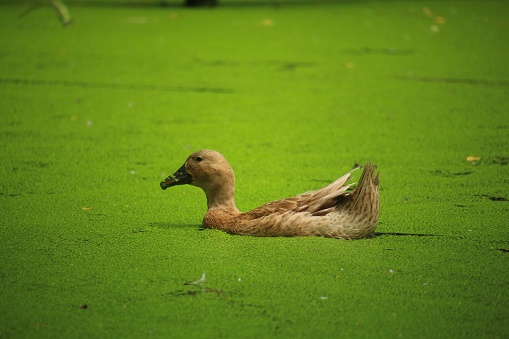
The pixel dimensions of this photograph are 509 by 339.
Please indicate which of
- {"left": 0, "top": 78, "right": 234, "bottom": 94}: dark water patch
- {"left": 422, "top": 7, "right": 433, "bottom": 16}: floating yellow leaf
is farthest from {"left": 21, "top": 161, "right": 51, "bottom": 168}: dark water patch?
{"left": 422, "top": 7, "right": 433, "bottom": 16}: floating yellow leaf

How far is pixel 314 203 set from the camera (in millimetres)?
2924

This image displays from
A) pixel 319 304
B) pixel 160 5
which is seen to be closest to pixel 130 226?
pixel 319 304

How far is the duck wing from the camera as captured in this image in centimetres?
291

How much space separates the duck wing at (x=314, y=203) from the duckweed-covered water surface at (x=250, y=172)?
0.12 m

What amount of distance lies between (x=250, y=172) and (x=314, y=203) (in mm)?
1080

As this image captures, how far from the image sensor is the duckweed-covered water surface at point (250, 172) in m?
2.39

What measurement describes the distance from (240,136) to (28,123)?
130cm

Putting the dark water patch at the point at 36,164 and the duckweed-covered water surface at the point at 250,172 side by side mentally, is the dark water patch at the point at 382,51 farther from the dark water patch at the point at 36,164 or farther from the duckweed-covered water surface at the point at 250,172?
the dark water patch at the point at 36,164

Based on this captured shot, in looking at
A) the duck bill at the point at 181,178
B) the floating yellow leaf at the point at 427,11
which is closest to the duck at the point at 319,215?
the duck bill at the point at 181,178

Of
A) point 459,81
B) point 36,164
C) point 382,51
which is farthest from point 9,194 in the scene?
point 382,51

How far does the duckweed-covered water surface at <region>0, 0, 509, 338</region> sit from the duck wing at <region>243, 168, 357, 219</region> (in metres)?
0.12

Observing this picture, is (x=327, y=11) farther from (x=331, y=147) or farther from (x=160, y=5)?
(x=331, y=147)

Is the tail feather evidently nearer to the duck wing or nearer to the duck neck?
the duck wing

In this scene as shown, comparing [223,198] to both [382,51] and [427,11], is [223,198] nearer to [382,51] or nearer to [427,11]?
[382,51]
